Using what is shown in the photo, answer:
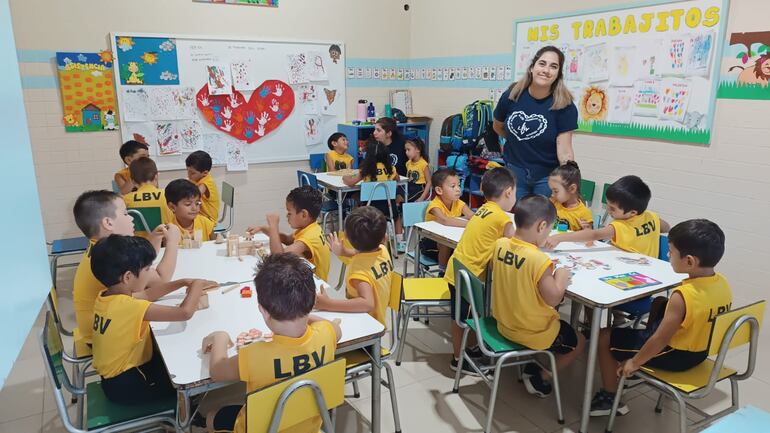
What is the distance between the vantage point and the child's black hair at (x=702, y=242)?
2.23 metres

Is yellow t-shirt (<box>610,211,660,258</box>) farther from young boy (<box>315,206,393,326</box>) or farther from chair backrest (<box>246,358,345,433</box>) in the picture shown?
chair backrest (<box>246,358,345,433</box>)

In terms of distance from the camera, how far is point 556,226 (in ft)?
11.4

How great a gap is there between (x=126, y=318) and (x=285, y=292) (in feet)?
2.19

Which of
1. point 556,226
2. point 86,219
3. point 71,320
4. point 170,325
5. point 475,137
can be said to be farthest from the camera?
point 475,137

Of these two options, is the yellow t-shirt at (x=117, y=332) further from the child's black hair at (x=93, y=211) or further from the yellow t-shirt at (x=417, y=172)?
the yellow t-shirt at (x=417, y=172)

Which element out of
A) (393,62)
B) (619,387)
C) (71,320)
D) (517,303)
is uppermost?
(393,62)

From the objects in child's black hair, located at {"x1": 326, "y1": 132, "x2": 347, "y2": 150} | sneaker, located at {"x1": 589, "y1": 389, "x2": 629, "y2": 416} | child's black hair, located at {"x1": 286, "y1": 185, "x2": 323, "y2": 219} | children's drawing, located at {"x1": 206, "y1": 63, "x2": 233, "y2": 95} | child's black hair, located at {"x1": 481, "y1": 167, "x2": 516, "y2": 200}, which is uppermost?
children's drawing, located at {"x1": 206, "y1": 63, "x2": 233, "y2": 95}

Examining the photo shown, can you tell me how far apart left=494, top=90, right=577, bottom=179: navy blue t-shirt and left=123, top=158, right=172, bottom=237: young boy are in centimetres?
257

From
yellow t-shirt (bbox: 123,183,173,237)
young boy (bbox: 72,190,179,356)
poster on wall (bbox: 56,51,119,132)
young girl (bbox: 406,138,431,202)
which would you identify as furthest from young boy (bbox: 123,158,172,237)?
young girl (bbox: 406,138,431,202)

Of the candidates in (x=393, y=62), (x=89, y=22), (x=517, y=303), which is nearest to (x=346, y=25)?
(x=393, y=62)

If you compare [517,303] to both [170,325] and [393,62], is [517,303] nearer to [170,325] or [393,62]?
[170,325]

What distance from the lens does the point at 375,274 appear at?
2.42m

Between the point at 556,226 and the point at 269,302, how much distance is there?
2319 millimetres

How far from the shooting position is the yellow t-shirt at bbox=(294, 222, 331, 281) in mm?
2967
